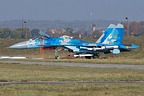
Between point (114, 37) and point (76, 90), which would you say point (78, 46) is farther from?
point (76, 90)

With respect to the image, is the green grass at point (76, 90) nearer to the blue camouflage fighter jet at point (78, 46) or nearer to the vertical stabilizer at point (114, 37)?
the blue camouflage fighter jet at point (78, 46)

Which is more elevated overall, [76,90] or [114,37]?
[114,37]

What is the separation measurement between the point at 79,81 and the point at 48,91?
5514 millimetres

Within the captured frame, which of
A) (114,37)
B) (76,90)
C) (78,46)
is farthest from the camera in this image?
(114,37)

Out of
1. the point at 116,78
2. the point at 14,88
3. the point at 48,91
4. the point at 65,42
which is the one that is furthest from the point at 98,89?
the point at 65,42

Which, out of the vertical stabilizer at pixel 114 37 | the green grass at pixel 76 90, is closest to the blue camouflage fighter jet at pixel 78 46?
the vertical stabilizer at pixel 114 37

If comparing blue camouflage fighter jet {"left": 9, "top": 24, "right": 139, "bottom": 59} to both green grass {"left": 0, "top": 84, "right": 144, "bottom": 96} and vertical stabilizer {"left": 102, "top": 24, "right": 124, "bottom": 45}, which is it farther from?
green grass {"left": 0, "top": 84, "right": 144, "bottom": 96}

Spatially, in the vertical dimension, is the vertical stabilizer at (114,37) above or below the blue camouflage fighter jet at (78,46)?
above

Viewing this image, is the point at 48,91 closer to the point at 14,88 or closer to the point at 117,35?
the point at 14,88

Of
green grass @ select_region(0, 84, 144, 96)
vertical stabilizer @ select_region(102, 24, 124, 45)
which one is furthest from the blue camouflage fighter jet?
green grass @ select_region(0, 84, 144, 96)

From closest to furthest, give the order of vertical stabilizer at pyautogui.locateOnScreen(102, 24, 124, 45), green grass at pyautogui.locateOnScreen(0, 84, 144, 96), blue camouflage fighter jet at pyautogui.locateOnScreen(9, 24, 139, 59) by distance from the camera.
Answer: green grass at pyautogui.locateOnScreen(0, 84, 144, 96), blue camouflage fighter jet at pyautogui.locateOnScreen(9, 24, 139, 59), vertical stabilizer at pyautogui.locateOnScreen(102, 24, 124, 45)

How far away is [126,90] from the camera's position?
66.0 ft

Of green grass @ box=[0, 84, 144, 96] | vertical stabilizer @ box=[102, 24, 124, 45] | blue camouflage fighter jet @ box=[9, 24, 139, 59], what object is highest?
vertical stabilizer @ box=[102, 24, 124, 45]

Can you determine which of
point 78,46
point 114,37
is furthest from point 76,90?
point 114,37
